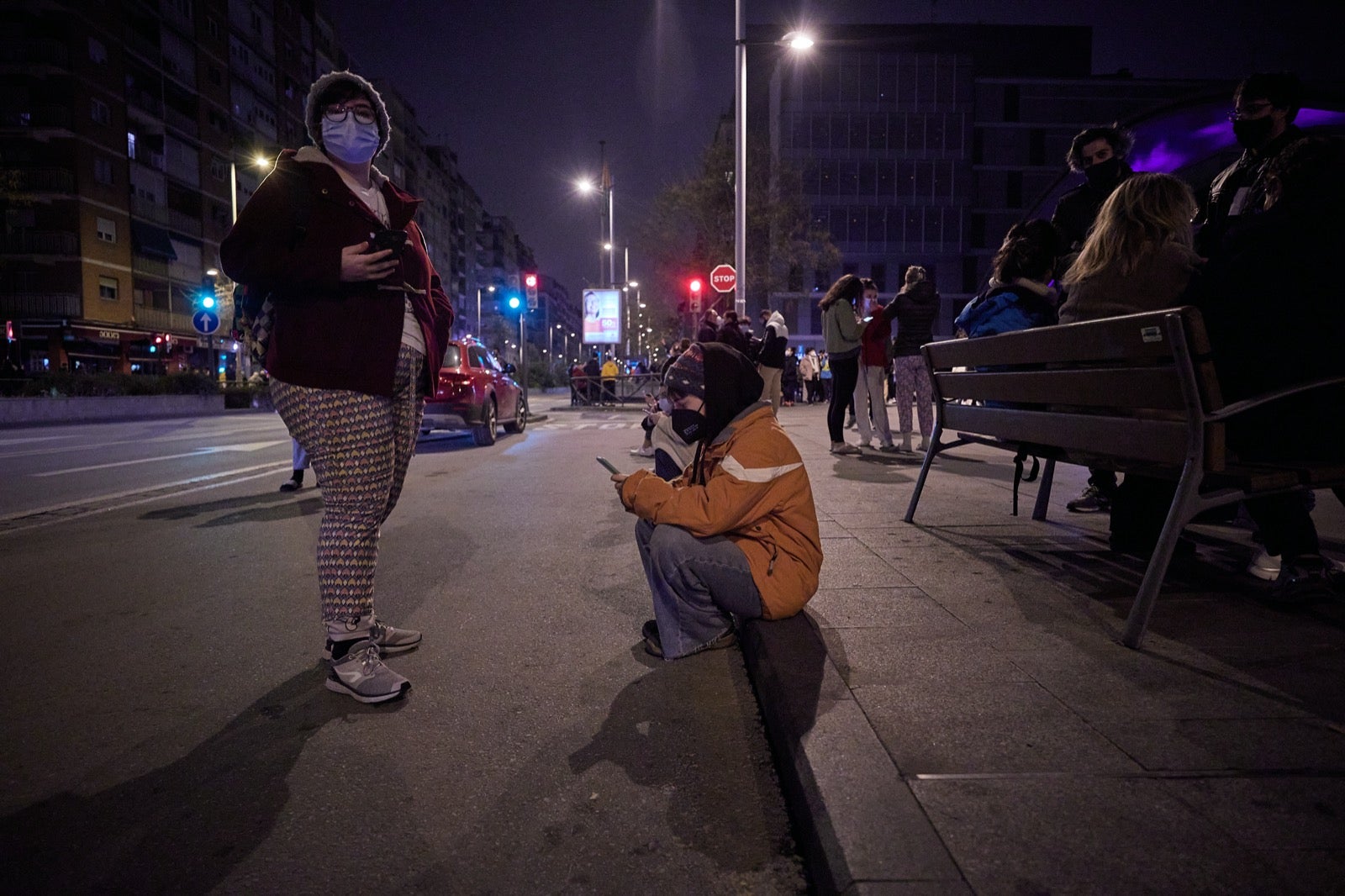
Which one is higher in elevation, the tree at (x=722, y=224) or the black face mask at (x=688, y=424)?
the tree at (x=722, y=224)

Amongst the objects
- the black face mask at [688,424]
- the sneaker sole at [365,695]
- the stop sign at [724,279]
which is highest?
the stop sign at [724,279]

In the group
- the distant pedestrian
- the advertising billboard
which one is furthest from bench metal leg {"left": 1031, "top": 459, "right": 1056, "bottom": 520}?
the advertising billboard

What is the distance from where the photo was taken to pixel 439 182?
95.1 meters

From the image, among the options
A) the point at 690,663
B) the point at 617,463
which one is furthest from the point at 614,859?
the point at 617,463

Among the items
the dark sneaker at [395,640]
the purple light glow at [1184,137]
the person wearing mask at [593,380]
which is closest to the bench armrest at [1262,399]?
the dark sneaker at [395,640]

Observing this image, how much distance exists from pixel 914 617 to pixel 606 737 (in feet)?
4.43

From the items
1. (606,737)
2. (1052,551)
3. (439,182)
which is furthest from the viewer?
(439,182)

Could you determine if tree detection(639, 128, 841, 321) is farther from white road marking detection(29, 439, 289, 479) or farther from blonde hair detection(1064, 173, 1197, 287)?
blonde hair detection(1064, 173, 1197, 287)

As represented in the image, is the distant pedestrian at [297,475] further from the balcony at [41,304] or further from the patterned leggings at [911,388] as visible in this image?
the balcony at [41,304]

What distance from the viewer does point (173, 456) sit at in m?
11.3

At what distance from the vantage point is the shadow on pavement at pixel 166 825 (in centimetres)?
179

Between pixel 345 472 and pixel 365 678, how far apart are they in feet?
2.22

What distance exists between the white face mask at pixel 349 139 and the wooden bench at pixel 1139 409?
268 centimetres

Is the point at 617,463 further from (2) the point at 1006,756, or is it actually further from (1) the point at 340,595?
(2) the point at 1006,756
